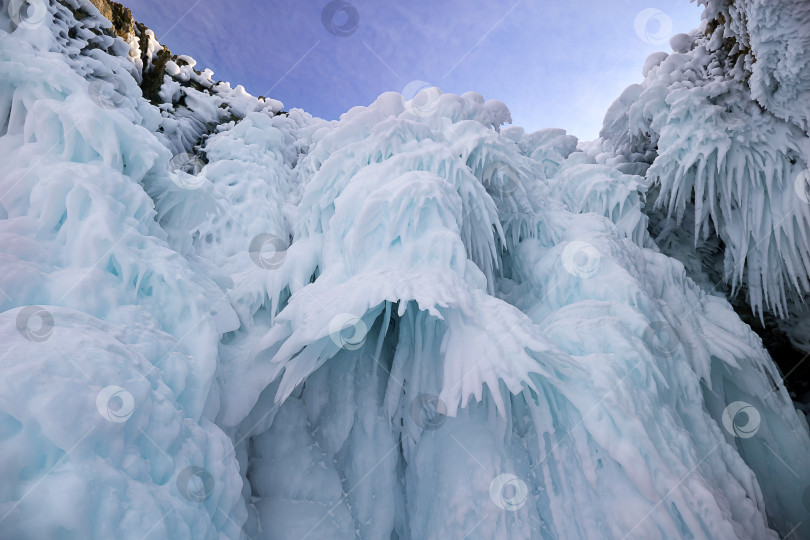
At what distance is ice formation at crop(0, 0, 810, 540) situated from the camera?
221 centimetres

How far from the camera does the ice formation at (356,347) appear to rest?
86.8 inches

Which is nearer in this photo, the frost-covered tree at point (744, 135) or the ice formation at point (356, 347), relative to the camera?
the ice formation at point (356, 347)

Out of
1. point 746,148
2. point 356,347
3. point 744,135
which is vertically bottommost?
point 356,347

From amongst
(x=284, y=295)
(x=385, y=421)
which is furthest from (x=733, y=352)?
(x=284, y=295)

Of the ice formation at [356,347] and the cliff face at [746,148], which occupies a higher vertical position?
the cliff face at [746,148]

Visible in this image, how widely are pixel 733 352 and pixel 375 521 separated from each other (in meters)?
5.06

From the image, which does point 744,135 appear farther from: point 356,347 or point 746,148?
point 356,347

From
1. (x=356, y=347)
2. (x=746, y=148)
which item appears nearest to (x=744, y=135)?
(x=746, y=148)

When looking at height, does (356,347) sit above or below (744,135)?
below

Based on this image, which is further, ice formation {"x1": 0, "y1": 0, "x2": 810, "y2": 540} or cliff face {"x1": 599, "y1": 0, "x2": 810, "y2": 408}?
cliff face {"x1": 599, "y1": 0, "x2": 810, "y2": 408}

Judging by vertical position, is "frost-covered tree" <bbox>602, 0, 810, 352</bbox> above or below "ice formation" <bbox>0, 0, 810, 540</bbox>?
above

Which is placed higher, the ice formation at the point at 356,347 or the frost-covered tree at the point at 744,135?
the frost-covered tree at the point at 744,135

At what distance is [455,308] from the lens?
3363mm

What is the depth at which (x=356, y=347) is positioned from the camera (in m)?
4.06
